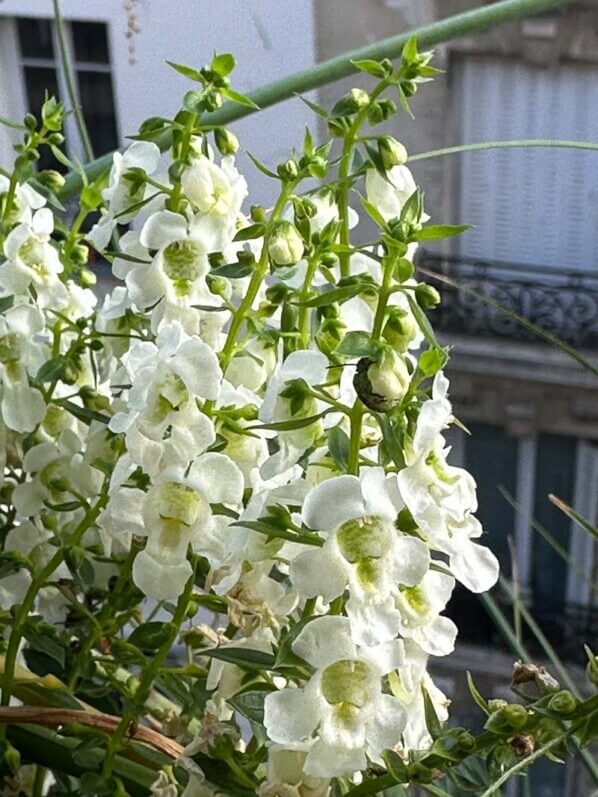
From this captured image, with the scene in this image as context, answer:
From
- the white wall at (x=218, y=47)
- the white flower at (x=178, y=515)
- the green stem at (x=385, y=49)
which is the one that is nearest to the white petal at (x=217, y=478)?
the white flower at (x=178, y=515)

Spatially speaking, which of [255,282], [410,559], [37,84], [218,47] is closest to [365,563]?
[410,559]

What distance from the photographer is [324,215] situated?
0.46m

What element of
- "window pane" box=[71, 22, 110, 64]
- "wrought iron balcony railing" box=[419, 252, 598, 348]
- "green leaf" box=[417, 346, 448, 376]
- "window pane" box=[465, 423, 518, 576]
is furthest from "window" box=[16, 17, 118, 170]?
"green leaf" box=[417, 346, 448, 376]

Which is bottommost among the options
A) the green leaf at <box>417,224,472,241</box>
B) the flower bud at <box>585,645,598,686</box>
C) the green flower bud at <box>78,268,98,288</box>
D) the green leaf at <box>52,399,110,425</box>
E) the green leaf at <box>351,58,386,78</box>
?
the flower bud at <box>585,645,598,686</box>

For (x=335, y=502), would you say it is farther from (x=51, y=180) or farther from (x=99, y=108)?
(x=99, y=108)

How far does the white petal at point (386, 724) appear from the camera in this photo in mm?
386

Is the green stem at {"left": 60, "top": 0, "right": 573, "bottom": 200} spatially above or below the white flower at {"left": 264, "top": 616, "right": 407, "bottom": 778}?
above

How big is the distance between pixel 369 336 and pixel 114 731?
0.25m

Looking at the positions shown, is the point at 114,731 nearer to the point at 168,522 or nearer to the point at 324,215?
the point at 168,522

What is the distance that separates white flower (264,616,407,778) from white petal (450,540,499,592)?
0.11 feet

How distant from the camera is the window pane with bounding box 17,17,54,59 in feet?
3.50

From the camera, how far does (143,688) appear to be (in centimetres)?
49

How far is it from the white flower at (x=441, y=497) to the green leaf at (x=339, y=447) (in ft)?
0.08

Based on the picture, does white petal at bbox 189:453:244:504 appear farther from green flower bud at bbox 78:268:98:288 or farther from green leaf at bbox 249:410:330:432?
green flower bud at bbox 78:268:98:288
